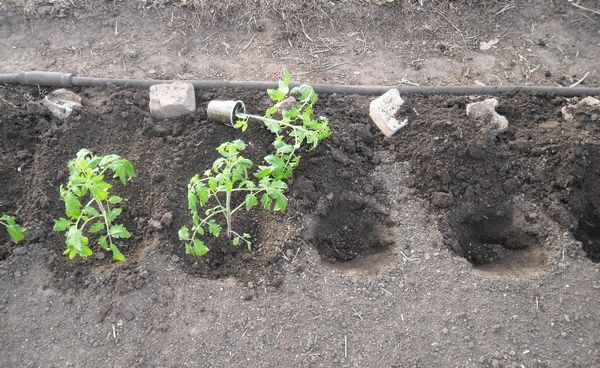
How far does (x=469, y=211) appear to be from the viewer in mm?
3604

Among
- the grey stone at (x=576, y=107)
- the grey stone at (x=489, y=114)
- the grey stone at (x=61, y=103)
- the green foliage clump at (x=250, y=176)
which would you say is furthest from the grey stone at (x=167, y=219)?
the grey stone at (x=576, y=107)

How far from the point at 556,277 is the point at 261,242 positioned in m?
1.82

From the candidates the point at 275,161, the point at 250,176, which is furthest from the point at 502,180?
the point at 250,176

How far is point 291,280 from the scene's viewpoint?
320 centimetres

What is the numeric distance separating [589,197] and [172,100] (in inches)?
119

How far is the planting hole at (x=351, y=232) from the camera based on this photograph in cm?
350

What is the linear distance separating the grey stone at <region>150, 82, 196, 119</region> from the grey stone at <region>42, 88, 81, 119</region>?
0.58 metres

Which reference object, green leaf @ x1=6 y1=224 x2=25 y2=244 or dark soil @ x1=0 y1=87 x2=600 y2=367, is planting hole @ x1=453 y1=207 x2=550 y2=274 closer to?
dark soil @ x1=0 y1=87 x2=600 y2=367

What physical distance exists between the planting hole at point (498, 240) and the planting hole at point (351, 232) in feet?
1.67

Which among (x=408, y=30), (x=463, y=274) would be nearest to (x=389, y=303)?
(x=463, y=274)

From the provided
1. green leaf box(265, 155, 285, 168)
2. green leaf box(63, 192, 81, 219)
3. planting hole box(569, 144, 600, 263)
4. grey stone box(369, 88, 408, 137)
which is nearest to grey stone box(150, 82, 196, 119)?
green leaf box(265, 155, 285, 168)

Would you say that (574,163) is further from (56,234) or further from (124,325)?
(56,234)

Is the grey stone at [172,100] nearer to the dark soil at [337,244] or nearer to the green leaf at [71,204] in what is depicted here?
the dark soil at [337,244]

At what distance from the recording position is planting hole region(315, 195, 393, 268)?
3.50 m
